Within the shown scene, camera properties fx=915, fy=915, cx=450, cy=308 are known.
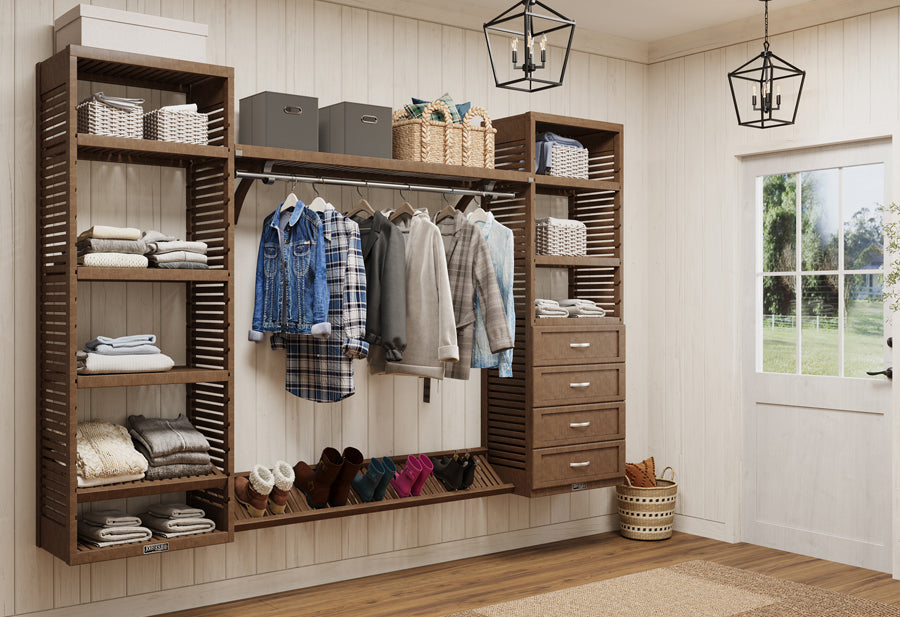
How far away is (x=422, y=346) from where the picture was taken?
3877 mm

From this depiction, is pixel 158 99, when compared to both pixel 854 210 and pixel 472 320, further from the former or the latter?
pixel 854 210

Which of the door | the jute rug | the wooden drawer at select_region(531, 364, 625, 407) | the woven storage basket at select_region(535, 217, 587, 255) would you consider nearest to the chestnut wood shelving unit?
the jute rug

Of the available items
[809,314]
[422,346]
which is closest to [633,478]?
[809,314]

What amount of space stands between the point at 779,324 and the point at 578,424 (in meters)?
1.19

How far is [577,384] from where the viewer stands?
4348mm

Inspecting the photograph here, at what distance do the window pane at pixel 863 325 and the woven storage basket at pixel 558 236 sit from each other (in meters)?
1.29

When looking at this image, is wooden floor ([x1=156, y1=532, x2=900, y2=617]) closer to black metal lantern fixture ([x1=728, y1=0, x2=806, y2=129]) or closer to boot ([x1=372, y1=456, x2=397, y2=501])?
boot ([x1=372, y1=456, x2=397, y2=501])

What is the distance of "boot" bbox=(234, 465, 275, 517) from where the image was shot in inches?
138

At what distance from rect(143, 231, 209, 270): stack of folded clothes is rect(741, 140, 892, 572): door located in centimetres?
284

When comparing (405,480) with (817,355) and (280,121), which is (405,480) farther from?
(817,355)

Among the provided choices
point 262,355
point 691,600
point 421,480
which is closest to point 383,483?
point 421,480

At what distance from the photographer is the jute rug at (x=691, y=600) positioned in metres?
3.62

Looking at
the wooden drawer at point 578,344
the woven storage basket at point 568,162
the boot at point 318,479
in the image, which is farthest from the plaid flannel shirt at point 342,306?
the woven storage basket at point 568,162

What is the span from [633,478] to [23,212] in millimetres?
3228
